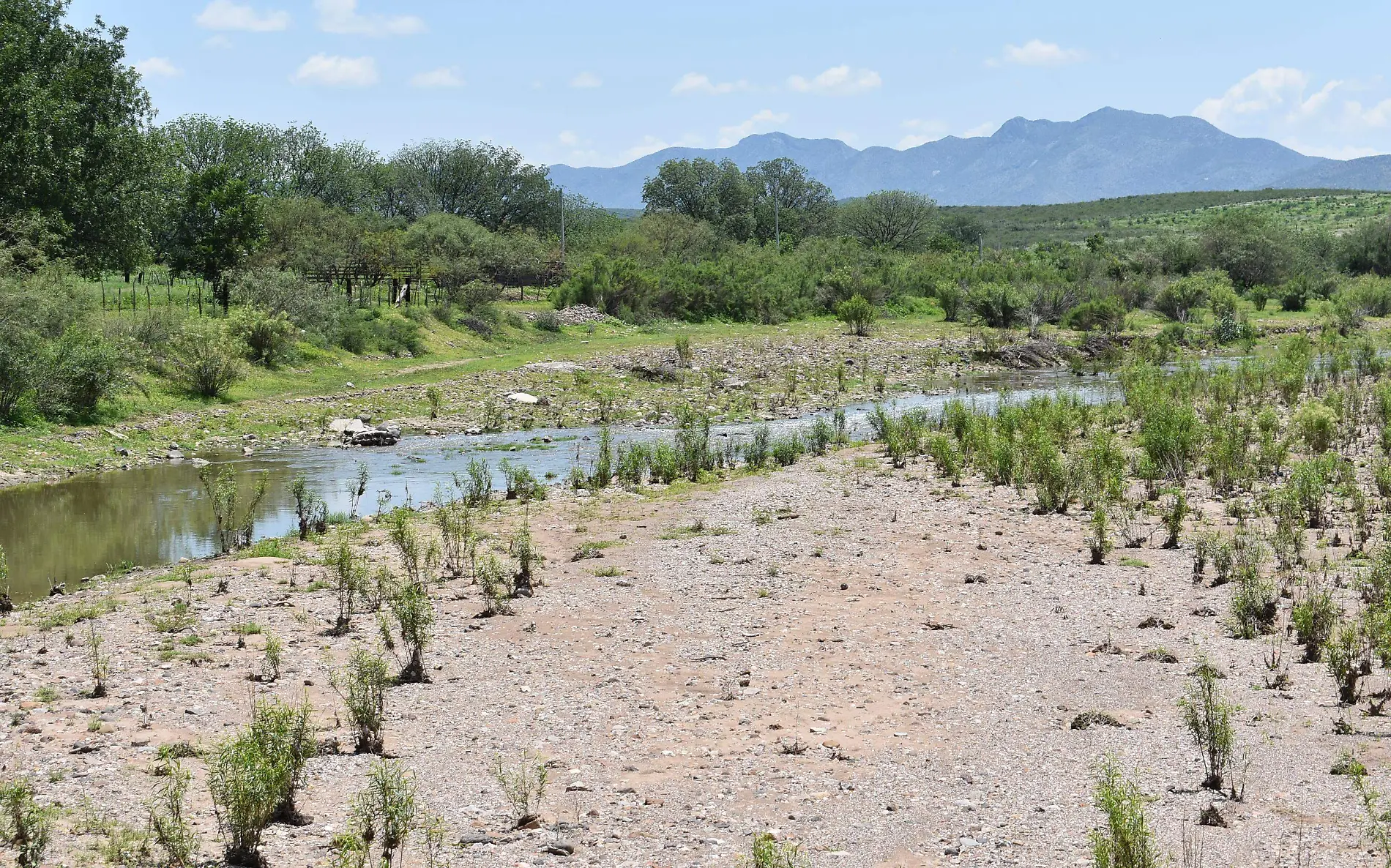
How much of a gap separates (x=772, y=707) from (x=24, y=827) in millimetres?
5988

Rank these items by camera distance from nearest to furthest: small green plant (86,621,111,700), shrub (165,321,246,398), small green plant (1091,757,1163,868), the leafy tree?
small green plant (1091,757,1163,868) < small green plant (86,621,111,700) < shrub (165,321,246,398) < the leafy tree

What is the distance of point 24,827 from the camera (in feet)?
24.1

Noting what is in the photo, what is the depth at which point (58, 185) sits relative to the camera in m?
35.4

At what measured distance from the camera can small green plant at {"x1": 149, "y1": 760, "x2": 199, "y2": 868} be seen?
7.18 metres

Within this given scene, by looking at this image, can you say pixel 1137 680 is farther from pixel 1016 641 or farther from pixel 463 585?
pixel 463 585

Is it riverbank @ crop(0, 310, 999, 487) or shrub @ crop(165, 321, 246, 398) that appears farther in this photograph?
shrub @ crop(165, 321, 246, 398)

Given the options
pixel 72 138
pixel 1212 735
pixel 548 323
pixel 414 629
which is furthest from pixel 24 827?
pixel 548 323

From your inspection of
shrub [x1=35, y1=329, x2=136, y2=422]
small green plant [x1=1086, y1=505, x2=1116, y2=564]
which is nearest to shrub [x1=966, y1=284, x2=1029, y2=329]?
shrub [x1=35, y1=329, x2=136, y2=422]

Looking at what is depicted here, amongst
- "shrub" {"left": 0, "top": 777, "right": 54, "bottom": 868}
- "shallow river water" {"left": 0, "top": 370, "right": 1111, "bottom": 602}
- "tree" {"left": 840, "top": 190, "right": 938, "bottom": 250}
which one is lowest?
"shallow river water" {"left": 0, "top": 370, "right": 1111, "bottom": 602}

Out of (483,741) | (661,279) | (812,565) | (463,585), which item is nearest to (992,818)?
(483,741)

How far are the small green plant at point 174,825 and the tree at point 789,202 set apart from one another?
311 feet

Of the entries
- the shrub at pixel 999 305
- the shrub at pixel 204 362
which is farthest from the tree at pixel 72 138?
the shrub at pixel 999 305

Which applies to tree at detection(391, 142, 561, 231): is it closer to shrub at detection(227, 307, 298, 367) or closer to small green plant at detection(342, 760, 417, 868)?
shrub at detection(227, 307, 298, 367)

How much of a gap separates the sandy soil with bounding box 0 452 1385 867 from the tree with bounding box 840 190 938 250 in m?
86.2
